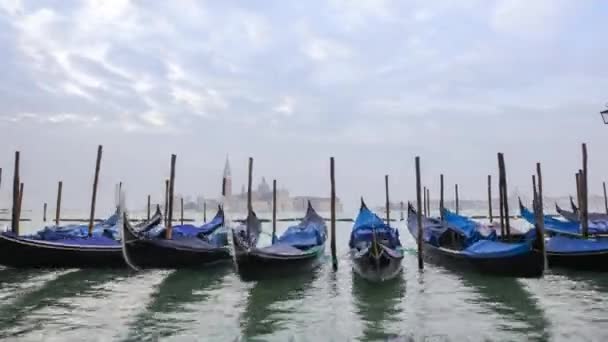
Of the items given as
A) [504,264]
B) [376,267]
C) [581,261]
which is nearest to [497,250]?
[504,264]

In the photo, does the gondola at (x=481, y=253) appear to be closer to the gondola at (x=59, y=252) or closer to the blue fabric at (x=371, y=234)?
the blue fabric at (x=371, y=234)

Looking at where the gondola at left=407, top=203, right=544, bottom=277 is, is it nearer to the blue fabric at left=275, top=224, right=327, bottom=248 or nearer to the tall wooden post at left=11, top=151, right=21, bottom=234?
the blue fabric at left=275, top=224, right=327, bottom=248

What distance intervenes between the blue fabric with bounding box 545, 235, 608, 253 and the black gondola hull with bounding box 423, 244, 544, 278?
215 centimetres

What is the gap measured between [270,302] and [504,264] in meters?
4.78

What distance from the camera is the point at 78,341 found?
611 centimetres

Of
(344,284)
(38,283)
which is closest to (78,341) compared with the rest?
(38,283)

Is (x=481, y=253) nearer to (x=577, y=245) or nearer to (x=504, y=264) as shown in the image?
(x=504, y=264)

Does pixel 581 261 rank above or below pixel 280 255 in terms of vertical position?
below

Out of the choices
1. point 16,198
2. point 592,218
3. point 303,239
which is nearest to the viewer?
point 303,239

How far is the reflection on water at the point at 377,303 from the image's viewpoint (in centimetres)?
650

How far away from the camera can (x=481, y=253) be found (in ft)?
34.3

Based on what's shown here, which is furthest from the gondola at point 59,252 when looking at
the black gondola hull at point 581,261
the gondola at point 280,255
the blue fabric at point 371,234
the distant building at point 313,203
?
the distant building at point 313,203

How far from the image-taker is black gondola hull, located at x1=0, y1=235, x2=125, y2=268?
11.7 meters

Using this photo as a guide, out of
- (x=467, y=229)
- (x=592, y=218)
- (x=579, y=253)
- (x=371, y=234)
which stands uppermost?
(x=592, y=218)
